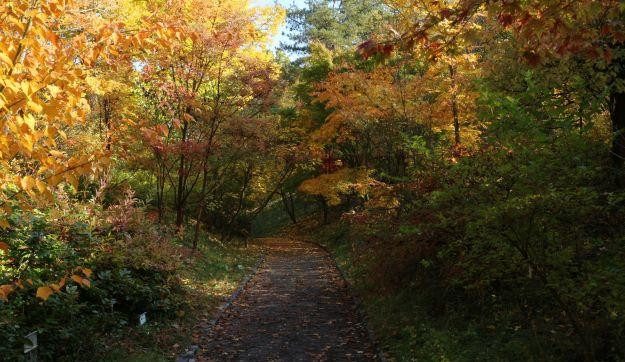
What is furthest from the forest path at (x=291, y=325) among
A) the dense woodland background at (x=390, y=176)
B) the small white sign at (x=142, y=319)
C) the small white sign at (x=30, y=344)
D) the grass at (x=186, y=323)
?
the small white sign at (x=30, y=344)

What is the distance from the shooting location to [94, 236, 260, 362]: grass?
627 centimetres

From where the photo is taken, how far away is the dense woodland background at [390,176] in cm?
336

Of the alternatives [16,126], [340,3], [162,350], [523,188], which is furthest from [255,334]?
[340,3]

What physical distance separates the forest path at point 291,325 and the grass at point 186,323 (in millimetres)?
352

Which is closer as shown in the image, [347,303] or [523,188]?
[523,188]

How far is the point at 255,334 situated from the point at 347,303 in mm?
2764

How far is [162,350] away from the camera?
22.1 ft

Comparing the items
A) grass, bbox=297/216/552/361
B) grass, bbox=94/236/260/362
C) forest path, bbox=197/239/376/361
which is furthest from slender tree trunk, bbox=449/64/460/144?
grass, bbox=94/236/260/362

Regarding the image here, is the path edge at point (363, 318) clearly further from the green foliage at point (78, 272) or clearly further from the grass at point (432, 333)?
the green foliage at point (78, 272)

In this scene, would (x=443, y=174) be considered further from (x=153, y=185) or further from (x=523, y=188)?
(x=153, y=185)

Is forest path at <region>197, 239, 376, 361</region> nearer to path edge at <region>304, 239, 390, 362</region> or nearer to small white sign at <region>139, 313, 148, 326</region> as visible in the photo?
path edge at <region>304, 239, 390, 362</region>

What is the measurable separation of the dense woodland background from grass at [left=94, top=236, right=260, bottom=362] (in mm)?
46

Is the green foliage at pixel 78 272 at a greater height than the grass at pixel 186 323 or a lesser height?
greater

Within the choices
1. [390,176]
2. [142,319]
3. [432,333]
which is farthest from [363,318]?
[142,319]
